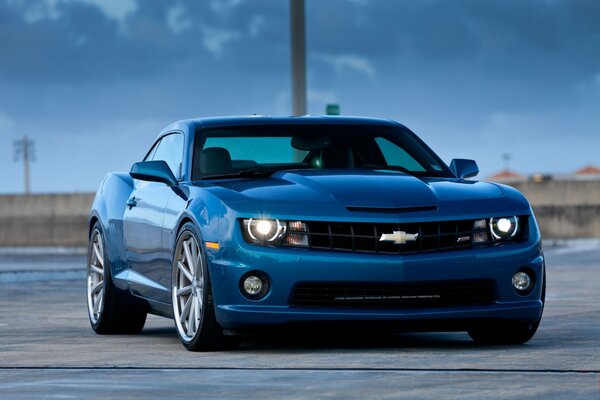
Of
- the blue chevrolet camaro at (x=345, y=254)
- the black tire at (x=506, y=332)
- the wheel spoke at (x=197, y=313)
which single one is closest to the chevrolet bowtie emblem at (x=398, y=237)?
the blue chevrolet camaro at (x=345, y=254)

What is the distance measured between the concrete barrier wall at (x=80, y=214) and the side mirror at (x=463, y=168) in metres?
28.6

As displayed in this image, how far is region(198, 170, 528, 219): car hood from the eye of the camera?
9.22 metres

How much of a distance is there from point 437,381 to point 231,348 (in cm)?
228

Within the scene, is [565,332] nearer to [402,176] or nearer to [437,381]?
[402,176]

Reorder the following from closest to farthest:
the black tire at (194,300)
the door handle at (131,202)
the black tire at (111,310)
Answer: the black tire at (194,300), the door handle at (131,202), the black tire at (111,310)

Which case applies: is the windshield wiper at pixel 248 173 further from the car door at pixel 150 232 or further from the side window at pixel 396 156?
the side window at pixel 396 156

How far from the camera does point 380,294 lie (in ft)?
30.2

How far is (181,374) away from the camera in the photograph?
26.6 feet

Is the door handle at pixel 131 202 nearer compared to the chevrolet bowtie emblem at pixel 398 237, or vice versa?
the chevrolet bowtie emblem at pixel 398 237

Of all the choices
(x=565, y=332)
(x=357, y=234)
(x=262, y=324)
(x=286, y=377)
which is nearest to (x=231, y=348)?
(x=262, y=324)

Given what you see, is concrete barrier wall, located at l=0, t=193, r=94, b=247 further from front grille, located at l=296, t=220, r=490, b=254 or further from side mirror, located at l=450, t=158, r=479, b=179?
front grille, located at l=296, t=220, r=490, b=254

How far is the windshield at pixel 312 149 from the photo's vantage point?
10.5 meters

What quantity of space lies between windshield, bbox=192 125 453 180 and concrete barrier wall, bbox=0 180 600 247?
2846 centimetres

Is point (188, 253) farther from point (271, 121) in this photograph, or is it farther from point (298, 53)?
point (298, 53)
